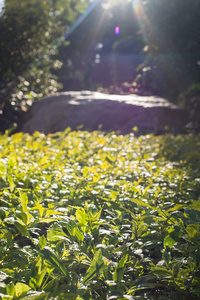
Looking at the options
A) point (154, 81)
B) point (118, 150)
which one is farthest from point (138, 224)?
point (154, 81)

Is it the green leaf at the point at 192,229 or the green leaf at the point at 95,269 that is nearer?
the green leaf at the point at 95,269

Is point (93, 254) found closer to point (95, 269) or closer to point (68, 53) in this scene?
point (95, 269)

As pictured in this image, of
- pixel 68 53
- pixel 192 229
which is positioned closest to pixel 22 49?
pixel 192 229

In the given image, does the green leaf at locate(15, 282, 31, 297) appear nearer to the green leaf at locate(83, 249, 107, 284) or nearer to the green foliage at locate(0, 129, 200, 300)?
the green foliage at locate(0, 129, 200, 300)

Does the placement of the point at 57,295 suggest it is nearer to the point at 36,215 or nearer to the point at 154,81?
the point at 36,215

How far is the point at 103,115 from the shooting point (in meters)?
8.49

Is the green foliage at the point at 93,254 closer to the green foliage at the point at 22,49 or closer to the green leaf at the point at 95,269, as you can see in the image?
the green leaf at the point at 95,269

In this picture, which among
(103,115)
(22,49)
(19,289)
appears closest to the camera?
(19,289)

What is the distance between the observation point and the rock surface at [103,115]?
829 cm

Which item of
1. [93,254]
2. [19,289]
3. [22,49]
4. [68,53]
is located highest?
[68,53]

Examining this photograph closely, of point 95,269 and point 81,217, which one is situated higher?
point 81,217

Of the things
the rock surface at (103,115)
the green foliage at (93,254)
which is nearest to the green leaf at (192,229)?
the green foliage at (93,254)

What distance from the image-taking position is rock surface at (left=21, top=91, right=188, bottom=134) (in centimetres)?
829

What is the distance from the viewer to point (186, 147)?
5238 millimetres
